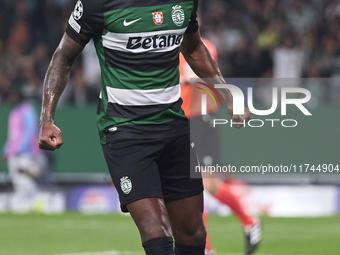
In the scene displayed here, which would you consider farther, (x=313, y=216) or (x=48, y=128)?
(x=313, y=216)

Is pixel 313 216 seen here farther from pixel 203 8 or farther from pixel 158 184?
pixel 158 184

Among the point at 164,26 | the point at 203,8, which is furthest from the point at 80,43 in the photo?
the point at 203,8

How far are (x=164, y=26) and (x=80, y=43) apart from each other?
51 centimetres

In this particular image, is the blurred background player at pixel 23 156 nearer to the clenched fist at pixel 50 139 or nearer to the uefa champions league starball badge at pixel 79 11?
the uefa champions league starball badge at pixel 79 11

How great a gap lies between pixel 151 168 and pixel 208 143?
3.15m

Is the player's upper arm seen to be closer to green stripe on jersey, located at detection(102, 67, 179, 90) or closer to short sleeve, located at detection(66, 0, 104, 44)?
green stripe on jersey, located at detection(102, 67, 179, 90)

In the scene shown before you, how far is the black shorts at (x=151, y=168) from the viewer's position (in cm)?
439

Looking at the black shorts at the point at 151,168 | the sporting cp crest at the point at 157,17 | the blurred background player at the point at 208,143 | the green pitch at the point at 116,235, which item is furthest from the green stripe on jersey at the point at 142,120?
the green pitch at the point at 116,235

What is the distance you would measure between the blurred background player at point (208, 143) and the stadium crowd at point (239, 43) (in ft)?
18.8

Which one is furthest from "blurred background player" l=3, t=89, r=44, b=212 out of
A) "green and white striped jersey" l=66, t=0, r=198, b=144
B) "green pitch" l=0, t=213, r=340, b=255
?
"green and white striped jersey" l=66, t=0, r=198, b=144

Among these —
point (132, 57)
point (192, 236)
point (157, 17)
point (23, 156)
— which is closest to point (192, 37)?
point (157, 17)

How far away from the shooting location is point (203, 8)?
51.1ft

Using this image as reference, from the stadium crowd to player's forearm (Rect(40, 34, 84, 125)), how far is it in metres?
9.00

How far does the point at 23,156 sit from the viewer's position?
1300 centimetres
